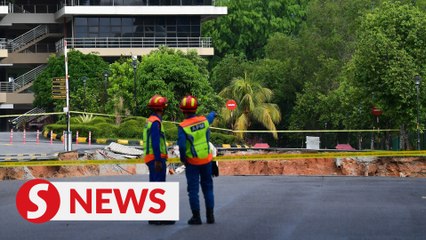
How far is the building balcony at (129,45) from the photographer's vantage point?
81.8 m

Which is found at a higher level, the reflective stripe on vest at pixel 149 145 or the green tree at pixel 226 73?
the reflective stripe on vest at pixel 149 145

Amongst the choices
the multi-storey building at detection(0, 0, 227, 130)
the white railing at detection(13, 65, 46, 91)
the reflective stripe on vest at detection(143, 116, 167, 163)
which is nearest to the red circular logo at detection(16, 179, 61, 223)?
the reflective stripe on vest at detection(143, 116, 167, 163)

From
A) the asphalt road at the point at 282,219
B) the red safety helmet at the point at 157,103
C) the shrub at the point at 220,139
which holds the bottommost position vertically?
the shrub at the point at 220,139

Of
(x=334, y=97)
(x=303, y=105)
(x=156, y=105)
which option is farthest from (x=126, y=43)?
(x=156, y=105)

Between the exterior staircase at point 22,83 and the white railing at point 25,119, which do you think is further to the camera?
the exterior staircase at point 22,83

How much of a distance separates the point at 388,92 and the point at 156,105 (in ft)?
132

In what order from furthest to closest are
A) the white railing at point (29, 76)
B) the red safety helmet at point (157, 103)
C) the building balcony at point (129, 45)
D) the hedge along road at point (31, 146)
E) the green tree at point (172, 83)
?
the white railing at point (29, 76) < the building balcony at point (129, 45) < the green tree at point (172, 83) < the hedge along road at point (31, 146) < the red safety helmet at point (157, 103)

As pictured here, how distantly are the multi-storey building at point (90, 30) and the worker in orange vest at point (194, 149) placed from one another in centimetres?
6595

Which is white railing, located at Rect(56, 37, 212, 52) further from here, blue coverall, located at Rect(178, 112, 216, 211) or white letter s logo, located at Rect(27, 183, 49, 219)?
blue coverall, located at Rect(178, 112, 216, 211)

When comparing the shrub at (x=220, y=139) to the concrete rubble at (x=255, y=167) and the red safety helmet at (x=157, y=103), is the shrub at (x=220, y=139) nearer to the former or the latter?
the concrete rubble at (x=255, y=167)

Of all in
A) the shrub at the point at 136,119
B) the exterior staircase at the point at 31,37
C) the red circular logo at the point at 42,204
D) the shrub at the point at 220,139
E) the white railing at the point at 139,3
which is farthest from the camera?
the exterior staircase at the point at 31,37

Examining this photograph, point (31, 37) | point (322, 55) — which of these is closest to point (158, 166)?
point (322, 55)

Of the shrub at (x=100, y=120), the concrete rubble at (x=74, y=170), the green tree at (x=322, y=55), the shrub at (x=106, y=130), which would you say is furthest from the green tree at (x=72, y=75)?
the concrete rubble at (x=74, y=170)

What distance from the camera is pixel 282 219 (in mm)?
15695
